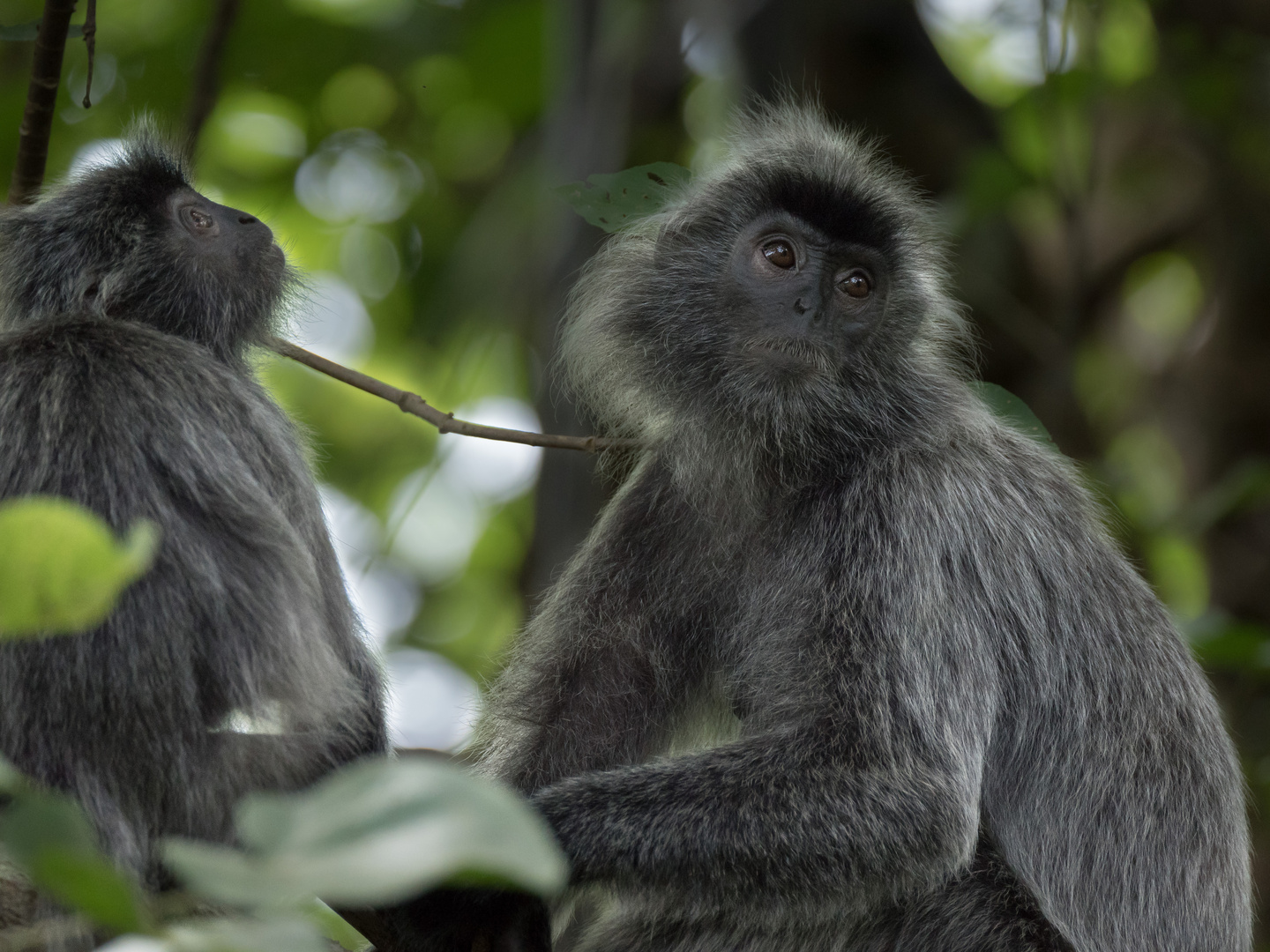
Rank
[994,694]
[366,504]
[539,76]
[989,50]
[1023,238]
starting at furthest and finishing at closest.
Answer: [989,50] → [366,504] → [1023,238] → [539,76] → [994,694]

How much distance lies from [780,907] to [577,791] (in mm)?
592

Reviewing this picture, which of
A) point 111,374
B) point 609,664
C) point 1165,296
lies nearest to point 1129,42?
point 1165,296

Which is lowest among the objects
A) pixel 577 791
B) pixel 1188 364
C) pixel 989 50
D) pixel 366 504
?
pixel 366 504

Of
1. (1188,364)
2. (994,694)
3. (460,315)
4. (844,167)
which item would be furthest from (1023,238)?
(994,694)

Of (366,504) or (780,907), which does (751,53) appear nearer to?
(366,504)

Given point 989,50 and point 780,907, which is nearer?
point 780,907

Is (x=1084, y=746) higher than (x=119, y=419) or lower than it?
lower

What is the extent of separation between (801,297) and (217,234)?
62.5 inches

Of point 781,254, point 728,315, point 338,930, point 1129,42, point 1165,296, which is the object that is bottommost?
point 338,930

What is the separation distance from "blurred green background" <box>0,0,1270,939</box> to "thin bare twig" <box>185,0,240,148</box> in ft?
0.92

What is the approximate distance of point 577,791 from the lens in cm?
344

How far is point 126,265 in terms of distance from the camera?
11.5ft

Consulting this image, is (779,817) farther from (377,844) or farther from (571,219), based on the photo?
(571,219)

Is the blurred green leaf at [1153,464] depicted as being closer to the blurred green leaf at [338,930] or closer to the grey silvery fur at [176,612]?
the blurred green leaf at [338,930]
